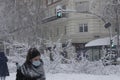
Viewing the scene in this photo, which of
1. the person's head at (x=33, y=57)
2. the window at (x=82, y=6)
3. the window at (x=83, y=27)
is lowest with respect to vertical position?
the window at (x=83, y=27)

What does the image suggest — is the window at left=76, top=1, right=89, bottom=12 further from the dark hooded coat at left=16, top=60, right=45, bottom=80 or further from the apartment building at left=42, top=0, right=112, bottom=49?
the dark hooded coat at left=16, top=60, right=45, bottom=80

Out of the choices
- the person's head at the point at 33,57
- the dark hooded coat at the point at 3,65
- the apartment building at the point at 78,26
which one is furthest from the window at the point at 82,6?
the person's head at the point at 33,57

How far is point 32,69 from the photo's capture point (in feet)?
19.6

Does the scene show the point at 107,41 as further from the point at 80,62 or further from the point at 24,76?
the point at 24,76

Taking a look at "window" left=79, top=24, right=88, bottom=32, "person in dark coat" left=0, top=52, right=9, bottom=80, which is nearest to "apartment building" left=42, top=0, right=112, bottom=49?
A: "window" left=79, top=24, right=88, bottom=32

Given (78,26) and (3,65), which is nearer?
(3,65)

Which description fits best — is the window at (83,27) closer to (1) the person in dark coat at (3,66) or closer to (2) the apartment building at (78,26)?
(2) the apartment building at (78,26)

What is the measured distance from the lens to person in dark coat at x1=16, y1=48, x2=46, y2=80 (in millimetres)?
5980

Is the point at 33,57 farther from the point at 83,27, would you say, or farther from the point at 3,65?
the point at 83,27

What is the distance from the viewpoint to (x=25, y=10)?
42938mm

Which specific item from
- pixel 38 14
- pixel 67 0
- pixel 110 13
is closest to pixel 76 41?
pixel 67 0

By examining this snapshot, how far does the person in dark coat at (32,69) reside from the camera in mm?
5980

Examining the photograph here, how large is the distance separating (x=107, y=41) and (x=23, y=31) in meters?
8.78

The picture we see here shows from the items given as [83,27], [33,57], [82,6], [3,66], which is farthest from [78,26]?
[33,57]
